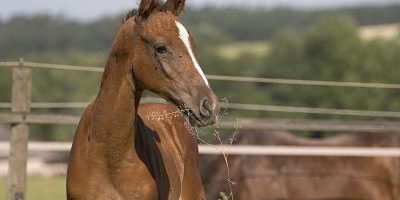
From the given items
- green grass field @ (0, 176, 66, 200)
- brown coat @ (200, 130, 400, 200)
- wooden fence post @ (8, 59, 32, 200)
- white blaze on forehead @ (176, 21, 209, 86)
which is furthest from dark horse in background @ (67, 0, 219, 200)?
green grass field @ (0, 176, 66, 200)

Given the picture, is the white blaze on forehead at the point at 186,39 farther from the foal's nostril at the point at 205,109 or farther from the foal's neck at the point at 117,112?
the foal's neck at the point at 117,112

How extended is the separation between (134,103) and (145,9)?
0.51 meters

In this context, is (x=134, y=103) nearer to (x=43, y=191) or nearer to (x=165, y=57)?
(x=165, y=57)

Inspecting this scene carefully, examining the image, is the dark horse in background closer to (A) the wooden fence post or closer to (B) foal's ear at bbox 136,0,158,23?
(B) foal's ear at bbox 136,0,158,23

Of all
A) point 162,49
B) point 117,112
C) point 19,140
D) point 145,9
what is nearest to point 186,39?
point 162,49

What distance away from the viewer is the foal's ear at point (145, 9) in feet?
15.9

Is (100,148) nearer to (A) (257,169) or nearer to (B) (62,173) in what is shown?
(A) (257,169)

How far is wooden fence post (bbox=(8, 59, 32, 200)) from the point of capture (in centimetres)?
723

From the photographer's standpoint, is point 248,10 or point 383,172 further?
point 248,10

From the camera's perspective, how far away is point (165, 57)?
4.74 m

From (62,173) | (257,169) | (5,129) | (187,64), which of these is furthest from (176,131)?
(5,129)

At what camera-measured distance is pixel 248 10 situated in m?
136

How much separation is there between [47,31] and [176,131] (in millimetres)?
135117

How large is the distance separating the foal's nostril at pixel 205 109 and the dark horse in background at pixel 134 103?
21 mm
